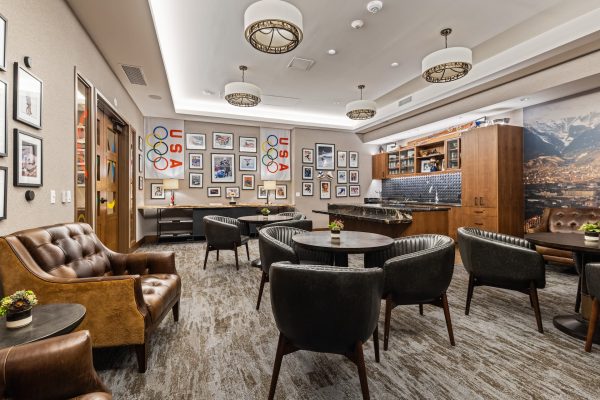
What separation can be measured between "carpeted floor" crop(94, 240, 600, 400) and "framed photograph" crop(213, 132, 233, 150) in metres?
5.91

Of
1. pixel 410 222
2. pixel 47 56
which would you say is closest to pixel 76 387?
pixel 47 56

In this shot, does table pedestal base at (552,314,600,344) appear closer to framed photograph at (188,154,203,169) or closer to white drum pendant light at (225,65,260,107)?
white drum pendant light at (225,65,260,107)

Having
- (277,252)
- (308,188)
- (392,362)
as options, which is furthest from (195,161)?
(392,362)

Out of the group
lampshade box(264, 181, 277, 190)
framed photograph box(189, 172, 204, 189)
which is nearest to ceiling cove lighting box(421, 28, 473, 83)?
lampshade box(264, 181, 277, 190)

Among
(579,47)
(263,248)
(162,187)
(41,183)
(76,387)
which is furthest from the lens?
(162,187)

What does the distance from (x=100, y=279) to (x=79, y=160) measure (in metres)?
2.20

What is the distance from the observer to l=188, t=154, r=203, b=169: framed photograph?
822 centimetres

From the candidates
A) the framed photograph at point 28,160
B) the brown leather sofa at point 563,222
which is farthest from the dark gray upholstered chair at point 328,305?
the brown leather sofa at point 563,222

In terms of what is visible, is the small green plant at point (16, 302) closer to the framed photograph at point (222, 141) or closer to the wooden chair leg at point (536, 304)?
the wooden chair leg at point (536, 304)

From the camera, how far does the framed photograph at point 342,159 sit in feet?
31.7

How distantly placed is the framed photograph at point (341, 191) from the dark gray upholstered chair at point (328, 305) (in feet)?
26.3

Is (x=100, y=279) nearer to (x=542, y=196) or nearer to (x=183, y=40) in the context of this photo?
(x=183, y=40)

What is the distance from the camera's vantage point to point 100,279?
201cm

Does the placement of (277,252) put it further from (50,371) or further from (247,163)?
(247,163)
